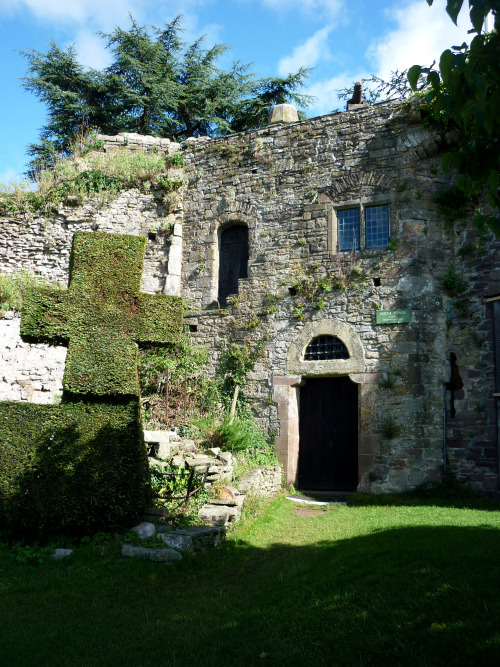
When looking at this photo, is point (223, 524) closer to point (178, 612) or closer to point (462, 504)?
point (178, 612)

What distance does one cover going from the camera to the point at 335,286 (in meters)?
10.4

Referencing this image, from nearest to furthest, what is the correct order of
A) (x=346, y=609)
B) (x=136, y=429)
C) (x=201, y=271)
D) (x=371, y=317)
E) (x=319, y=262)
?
1. (x=346, y=609)
2. (x=136, y=429)
3. (x=371, y=317)
4. (x=319, y=262)
5. (x=201, y=271)

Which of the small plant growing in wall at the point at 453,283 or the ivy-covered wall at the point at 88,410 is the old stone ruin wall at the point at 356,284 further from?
the ivy-covered wall at the point at 88,410

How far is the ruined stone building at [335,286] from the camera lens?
9.30m

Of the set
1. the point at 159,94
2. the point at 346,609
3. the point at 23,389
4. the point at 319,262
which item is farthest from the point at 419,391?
the point at 159,94

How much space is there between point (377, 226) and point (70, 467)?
7.28m

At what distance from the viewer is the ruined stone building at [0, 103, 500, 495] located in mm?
9297

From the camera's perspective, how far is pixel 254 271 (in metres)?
11.3

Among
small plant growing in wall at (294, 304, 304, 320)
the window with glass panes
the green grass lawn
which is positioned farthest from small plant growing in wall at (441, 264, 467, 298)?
the green grass lawn

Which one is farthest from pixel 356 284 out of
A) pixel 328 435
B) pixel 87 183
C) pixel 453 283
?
pixel 87 183

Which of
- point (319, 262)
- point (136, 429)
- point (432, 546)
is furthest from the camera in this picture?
point (319, 262)

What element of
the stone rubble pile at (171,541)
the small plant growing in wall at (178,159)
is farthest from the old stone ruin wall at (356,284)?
the stone rubble pile at (171,541)

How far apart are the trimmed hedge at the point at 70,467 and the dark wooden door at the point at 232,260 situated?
6.04m

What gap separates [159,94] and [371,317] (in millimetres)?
13329
